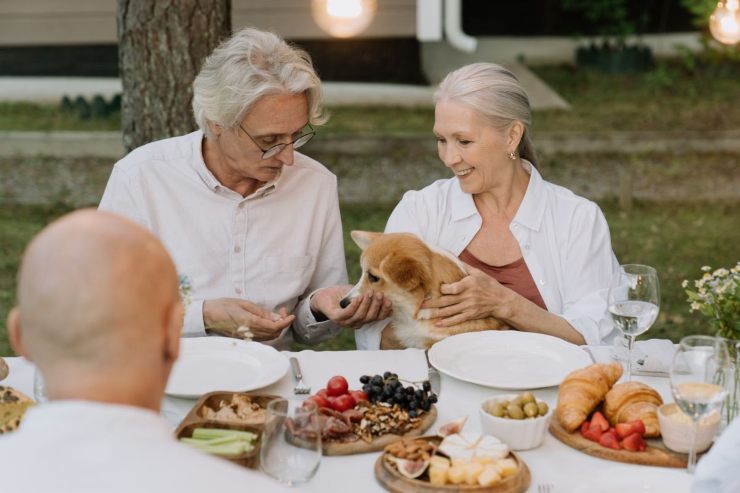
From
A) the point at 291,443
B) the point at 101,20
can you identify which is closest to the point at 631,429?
the point at 291,443

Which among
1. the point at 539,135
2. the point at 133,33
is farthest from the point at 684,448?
the point at 539,135

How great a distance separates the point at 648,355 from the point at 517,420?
0.84 meters

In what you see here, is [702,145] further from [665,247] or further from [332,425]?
[332,425]

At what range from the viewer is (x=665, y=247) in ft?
25.8

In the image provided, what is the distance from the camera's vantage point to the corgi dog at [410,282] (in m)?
3.65

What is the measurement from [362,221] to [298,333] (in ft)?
14.2

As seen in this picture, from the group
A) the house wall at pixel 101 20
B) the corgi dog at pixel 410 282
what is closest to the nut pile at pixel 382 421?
the corgi dog at pixel 410 282

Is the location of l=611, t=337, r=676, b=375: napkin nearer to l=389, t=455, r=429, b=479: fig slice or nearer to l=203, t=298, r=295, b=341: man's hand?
l=389, t=455, r=429, b=479: fig slice

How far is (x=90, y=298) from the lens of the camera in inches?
59.3

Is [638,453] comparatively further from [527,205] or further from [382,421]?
[527,205]

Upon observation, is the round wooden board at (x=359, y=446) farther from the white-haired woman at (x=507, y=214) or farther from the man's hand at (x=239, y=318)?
the white-haired woman at (x=507, y=214)

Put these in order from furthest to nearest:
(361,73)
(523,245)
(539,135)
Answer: (361,73), (539,135), (523,245)

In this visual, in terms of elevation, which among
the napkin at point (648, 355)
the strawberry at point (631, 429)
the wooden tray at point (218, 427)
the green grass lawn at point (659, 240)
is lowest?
the green grass lawn at point (659, 240)

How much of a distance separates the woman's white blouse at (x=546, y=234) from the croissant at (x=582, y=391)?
918 mm
